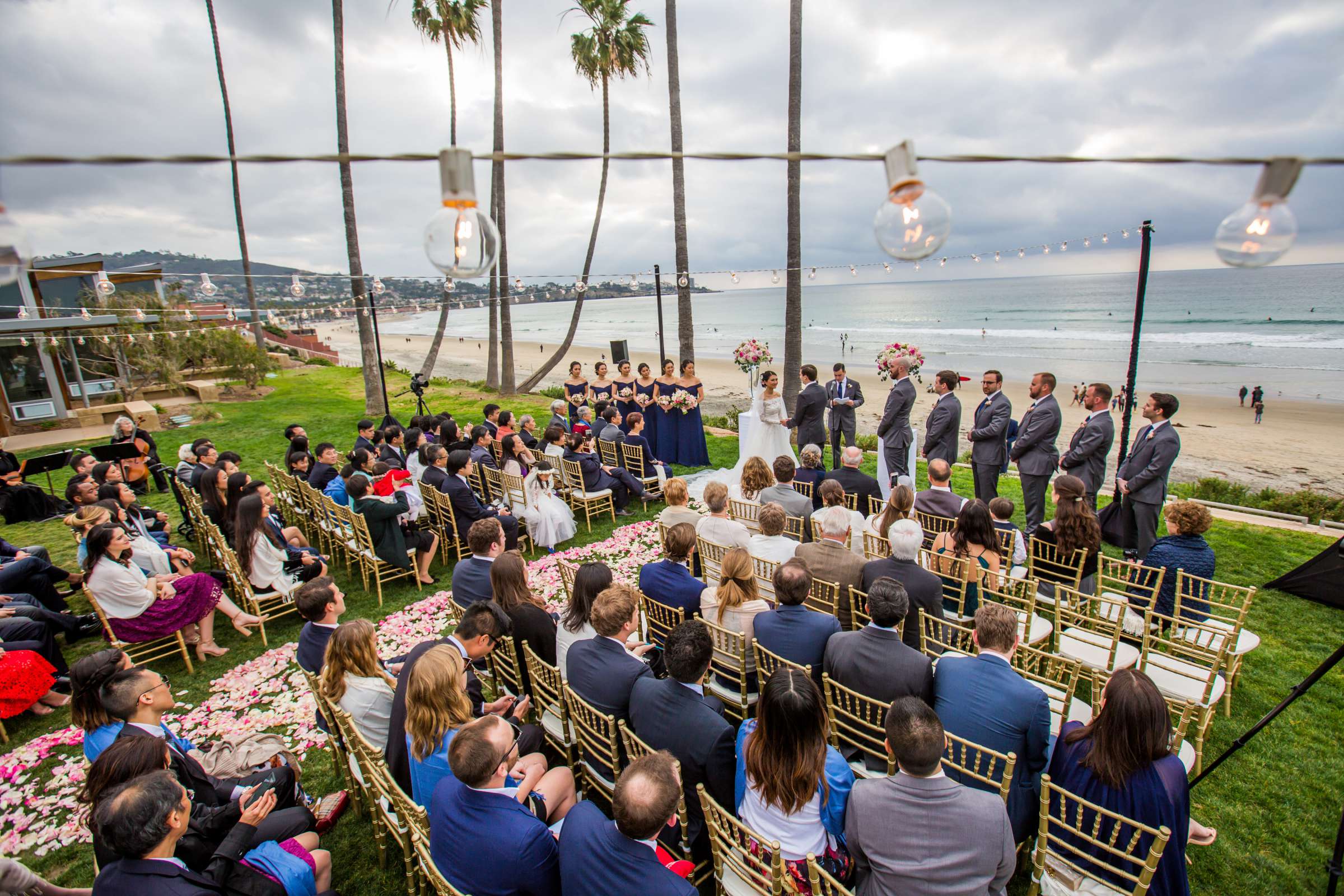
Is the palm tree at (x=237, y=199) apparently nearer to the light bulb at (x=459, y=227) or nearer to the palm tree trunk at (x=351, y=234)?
the palm tree trunk at (x=351, y=234)

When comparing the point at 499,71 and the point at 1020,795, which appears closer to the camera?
the point at 1020,795

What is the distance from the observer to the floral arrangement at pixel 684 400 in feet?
34.4

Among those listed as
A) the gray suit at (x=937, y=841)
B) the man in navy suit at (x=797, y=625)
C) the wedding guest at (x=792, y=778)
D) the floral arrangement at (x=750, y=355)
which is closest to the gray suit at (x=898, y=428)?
the floral arrangement at (x=750, y=355)

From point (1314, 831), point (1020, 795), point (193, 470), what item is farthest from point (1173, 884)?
point (193, 470)

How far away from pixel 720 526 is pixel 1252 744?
12.5ft

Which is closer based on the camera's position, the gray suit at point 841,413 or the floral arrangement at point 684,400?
the gray suit at point 841,413

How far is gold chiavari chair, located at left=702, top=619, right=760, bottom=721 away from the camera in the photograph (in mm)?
3555

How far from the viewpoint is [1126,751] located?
240 cm

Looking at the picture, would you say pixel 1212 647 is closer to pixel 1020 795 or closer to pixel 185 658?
pixel 1020 795

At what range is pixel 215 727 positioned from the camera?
446 cm

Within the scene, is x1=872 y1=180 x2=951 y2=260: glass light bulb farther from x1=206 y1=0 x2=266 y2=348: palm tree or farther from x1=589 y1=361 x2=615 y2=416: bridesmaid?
x1=206 y1=0 x2=266 y2=348: palm tree

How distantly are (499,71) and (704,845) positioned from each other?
19.5m

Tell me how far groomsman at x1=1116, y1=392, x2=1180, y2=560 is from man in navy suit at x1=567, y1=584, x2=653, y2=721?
17.6ft

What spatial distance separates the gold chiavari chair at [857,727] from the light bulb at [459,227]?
257cm
